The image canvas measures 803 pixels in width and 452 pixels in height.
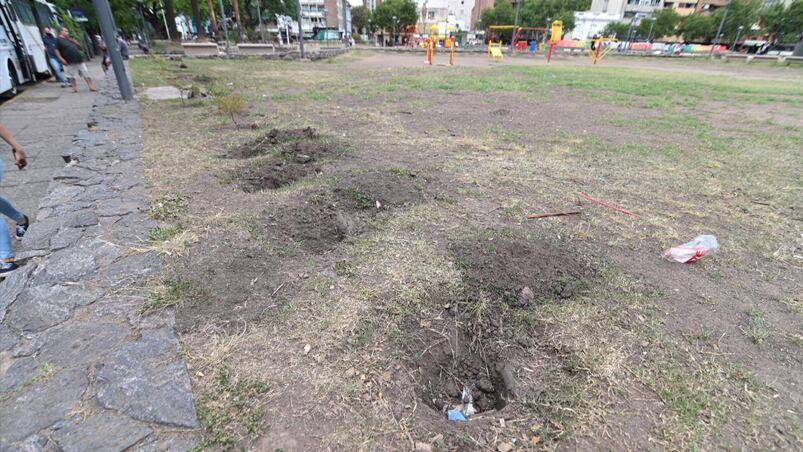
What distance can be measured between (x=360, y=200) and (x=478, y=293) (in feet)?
5.67

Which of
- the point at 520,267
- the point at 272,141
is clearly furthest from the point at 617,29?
the point at 520,267

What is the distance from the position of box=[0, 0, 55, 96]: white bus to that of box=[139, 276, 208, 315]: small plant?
402 inches

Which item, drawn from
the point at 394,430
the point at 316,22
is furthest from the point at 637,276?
the point at 316,22

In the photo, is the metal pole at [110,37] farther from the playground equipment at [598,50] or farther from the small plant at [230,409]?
the playground equipment at [598,50]

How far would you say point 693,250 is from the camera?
9.82 ft

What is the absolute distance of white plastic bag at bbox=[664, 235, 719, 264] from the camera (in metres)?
2.99

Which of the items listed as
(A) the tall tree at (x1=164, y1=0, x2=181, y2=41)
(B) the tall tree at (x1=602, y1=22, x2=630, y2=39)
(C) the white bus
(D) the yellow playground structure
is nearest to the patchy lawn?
(C) the white bus

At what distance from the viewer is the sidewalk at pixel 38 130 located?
4.43 metres

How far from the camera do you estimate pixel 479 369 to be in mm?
2141

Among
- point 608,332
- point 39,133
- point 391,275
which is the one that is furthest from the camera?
point 39,133

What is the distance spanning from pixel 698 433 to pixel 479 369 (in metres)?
1.02

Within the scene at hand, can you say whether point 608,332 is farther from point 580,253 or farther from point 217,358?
point 217,358

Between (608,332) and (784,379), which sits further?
(608,332)

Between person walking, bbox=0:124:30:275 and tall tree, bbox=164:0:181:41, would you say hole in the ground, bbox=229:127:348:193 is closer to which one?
person walking, bbox=0:124:30:275
